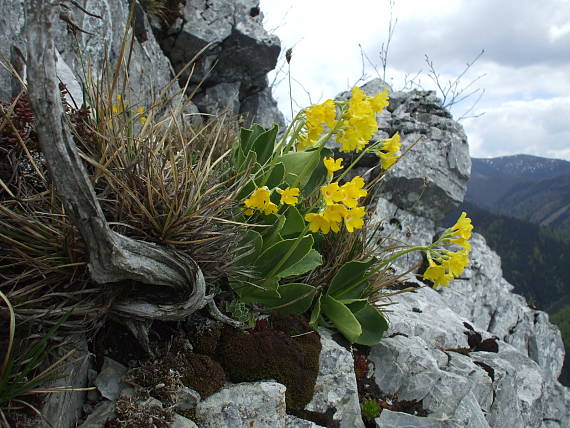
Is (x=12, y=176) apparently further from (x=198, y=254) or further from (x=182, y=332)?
(x=182, y=332)

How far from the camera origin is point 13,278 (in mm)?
1803

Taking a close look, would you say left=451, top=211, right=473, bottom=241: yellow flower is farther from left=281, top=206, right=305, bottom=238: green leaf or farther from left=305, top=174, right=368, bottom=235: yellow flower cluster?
left=281, top=206, right=305, bottom=238: green leaf

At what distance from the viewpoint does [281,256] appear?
272 cm

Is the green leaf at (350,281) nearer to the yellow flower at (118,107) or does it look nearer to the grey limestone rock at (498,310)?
the yellow flower at (118,107)

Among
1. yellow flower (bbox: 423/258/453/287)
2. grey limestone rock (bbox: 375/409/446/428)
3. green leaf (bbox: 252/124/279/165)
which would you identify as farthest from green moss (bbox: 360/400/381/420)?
green leaf (bbox: 252/124/279/165)

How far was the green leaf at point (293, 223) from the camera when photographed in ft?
9.19

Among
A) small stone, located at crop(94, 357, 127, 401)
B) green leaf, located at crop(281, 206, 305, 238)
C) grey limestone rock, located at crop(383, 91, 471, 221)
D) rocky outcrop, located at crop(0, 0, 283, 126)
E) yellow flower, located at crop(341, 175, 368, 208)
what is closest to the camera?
small stone, located at crop(94, 357, 127, 401)

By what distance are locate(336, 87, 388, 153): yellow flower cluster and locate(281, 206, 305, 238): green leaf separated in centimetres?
53

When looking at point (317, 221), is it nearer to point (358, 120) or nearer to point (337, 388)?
point (358, 120)

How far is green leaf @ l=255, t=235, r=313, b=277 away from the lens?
2656 millimetres

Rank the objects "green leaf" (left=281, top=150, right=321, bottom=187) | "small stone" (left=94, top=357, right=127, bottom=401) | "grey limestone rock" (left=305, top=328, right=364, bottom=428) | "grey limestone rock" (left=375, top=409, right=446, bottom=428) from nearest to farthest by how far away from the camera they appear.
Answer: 1. "small stone" (left=94, top=357, right=127, bottom=401)
2. "grey limestone rock" (left=305, top=328, right=364, bottom=428)
3. "grey limestone rock" (left=375, top=409, right=446, bottom=428)
4. "green leaf" (left=281, top=150, right=321, bottom=187)

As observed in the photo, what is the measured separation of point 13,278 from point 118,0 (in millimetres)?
4513

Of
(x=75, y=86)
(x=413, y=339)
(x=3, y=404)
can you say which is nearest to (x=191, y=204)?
(x=3, y=404)

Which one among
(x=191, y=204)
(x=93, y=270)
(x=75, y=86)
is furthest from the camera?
(x=75, y=86)
